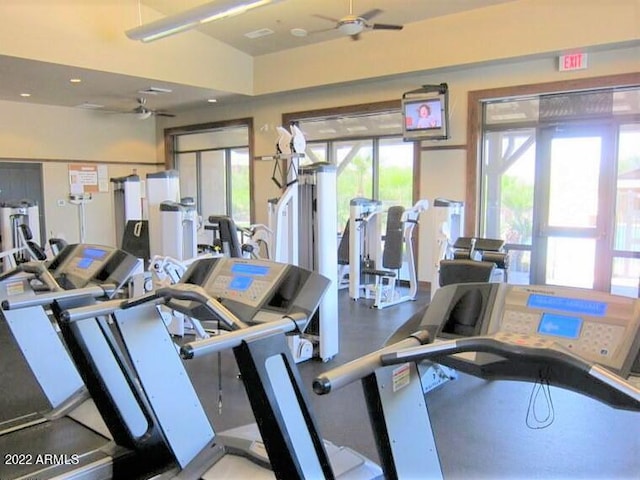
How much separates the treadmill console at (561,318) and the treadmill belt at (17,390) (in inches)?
122

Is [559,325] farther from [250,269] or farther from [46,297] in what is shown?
[46,297]

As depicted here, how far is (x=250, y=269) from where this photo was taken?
227 cm

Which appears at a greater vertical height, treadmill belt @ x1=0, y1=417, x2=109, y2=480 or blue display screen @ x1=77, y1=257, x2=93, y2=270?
blue display screen @ x1=77, y1=257, x2=93, y2=270

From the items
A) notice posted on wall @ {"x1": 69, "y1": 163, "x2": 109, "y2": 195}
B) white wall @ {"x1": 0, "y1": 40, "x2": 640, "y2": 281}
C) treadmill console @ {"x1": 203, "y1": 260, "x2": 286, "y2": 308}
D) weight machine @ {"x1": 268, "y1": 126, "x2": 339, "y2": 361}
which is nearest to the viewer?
treadmill console @ {"x1": 203, "y1": 260, "x2": 286, "y2": 308}

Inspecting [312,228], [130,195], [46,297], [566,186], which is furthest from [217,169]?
[46,297]

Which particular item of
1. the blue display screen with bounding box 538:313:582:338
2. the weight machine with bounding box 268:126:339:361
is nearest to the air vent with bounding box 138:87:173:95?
the weight machine with bounding box 268:126:339:361

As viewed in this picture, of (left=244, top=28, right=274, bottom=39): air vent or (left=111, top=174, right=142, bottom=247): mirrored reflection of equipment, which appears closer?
(left=111, top=174, right=142, bottom=247): mirrored reflection of equipment

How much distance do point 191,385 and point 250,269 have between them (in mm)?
716

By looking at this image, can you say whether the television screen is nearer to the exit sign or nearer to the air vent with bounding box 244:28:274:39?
the exit sign

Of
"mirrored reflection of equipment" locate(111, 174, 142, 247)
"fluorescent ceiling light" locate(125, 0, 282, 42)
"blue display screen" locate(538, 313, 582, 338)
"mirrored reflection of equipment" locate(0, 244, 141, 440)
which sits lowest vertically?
"mirrored reflection of equipment" locate(0, 244, 141, 440)

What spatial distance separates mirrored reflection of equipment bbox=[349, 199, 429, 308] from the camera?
654 cm

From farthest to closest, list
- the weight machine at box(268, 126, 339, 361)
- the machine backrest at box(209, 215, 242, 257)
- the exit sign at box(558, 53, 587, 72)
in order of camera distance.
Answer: the exit sign at box(558, 53, 587, 72), the machine backrest at box(209, 215, 242, 257), the weight machine at box(268, 126, 339, 361)

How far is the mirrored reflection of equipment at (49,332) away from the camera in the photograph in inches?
114

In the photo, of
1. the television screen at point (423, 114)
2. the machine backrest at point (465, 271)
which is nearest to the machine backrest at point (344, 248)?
the television screen at point (423, 114)
